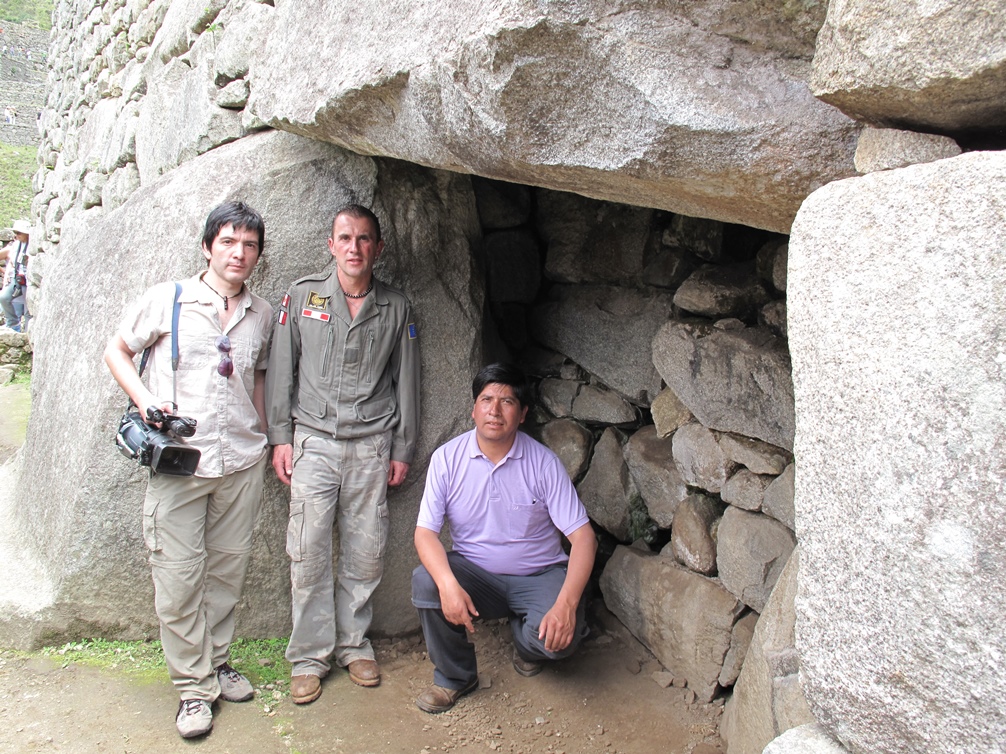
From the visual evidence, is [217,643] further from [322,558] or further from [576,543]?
[576,543]

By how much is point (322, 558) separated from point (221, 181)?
4.70 feet

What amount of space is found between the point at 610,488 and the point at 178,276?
1.85 m

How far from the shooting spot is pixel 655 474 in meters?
3.18

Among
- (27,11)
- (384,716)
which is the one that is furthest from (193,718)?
(27,11)

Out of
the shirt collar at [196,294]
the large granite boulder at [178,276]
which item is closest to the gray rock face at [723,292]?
the large granite boulder at [178,276]

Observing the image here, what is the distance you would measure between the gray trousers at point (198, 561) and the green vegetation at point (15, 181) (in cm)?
1300

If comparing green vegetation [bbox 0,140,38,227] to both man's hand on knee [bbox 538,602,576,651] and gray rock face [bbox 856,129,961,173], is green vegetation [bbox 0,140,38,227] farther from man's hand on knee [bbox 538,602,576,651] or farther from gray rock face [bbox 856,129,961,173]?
gray rock face [bbox 856,129,961,173]

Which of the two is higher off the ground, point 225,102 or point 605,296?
point 225,102

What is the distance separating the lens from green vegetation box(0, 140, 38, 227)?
45.7 ft

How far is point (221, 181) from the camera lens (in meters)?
3.07

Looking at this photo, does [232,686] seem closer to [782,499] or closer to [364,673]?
[364,673]

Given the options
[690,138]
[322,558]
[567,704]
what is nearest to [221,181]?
[322,558]

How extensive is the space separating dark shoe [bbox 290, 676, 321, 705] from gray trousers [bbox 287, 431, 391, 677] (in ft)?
0.11

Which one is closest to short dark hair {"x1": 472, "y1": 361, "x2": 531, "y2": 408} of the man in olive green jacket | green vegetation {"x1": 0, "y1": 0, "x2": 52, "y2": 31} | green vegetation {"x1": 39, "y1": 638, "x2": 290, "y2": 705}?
the man in olive green jacket
